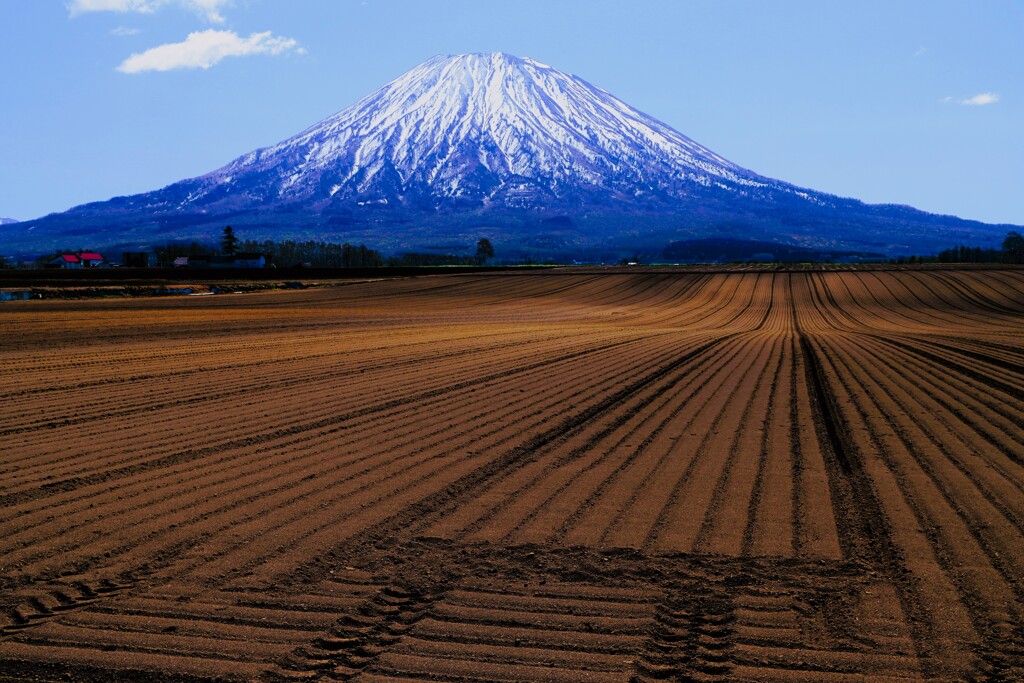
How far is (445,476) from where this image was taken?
28.9 ft

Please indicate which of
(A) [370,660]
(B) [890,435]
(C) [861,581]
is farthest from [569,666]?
(B) [890,435]

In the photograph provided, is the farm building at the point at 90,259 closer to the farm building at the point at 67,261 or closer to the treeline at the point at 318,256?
the farm building at the point at 67,261

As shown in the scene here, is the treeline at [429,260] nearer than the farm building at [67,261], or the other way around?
the farm building at [67,261]

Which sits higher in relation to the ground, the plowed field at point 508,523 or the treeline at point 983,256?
the treeline at point 983,256

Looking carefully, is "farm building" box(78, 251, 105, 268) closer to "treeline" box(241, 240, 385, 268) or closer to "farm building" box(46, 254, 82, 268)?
"farm building" box(46, 254, 82, 268)

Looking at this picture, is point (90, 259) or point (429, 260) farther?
point (429, 260)

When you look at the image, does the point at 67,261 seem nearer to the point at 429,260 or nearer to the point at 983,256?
the point at 429,260

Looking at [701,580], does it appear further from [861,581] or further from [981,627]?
[981,627]

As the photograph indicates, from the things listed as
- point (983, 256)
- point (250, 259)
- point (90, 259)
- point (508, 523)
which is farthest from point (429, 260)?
point (508, 523)

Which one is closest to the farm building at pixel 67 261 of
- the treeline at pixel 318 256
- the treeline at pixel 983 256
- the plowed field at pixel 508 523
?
the treeline at pixel 318 256

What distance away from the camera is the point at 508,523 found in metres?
7.33

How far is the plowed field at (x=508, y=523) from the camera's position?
5.05 metres

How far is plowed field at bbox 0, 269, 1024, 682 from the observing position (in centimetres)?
505

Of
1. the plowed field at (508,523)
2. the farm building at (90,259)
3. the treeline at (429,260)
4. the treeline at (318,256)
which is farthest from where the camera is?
the treeline at (318,256)
